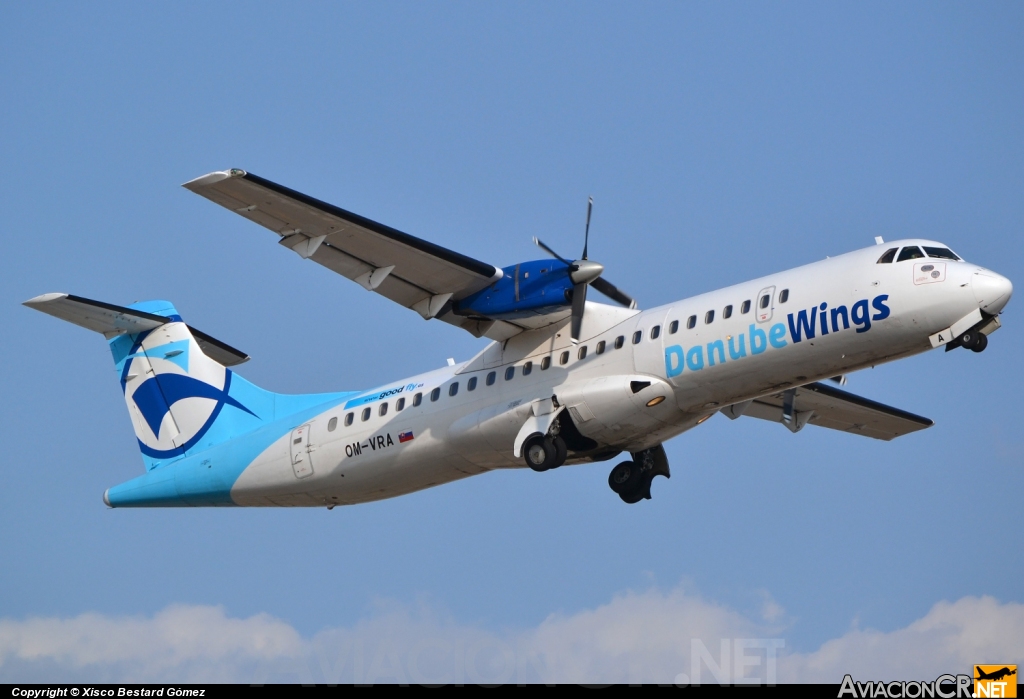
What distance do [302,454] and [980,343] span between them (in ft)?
30.8

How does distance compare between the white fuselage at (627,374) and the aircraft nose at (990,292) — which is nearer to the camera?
the aircraft nose at (990,292)

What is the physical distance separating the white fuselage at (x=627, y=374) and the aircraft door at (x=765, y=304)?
1 cm

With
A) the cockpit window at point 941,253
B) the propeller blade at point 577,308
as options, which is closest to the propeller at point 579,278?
the propeller blade at point 577,308

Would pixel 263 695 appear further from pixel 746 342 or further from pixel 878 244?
pixel 878 244

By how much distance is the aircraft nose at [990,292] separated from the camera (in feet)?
47.2

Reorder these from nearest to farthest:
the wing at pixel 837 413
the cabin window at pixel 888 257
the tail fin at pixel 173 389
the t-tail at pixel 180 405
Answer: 1. the cabin window at pixel 888 257
2. the t-tail at pixel 180 405
3. the wing at pixel 837 413
4. the tail fin at pixel 173 389

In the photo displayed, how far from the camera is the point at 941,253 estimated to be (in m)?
14.9

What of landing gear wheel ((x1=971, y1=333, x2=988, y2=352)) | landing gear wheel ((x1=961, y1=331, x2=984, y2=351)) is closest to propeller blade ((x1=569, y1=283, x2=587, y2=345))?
landing gear wheel ((x1=961, y1=331, x2=984, y2=351))

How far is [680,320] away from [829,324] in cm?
194

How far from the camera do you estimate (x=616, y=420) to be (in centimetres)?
1634

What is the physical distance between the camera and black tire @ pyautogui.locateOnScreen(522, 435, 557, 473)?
16344 millimetres

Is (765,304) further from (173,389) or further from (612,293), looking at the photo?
(173,389)

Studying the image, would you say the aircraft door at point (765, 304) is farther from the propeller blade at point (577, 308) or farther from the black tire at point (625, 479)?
the black tire at point (625, 479)

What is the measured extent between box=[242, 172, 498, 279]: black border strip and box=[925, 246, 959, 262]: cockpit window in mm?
5432
